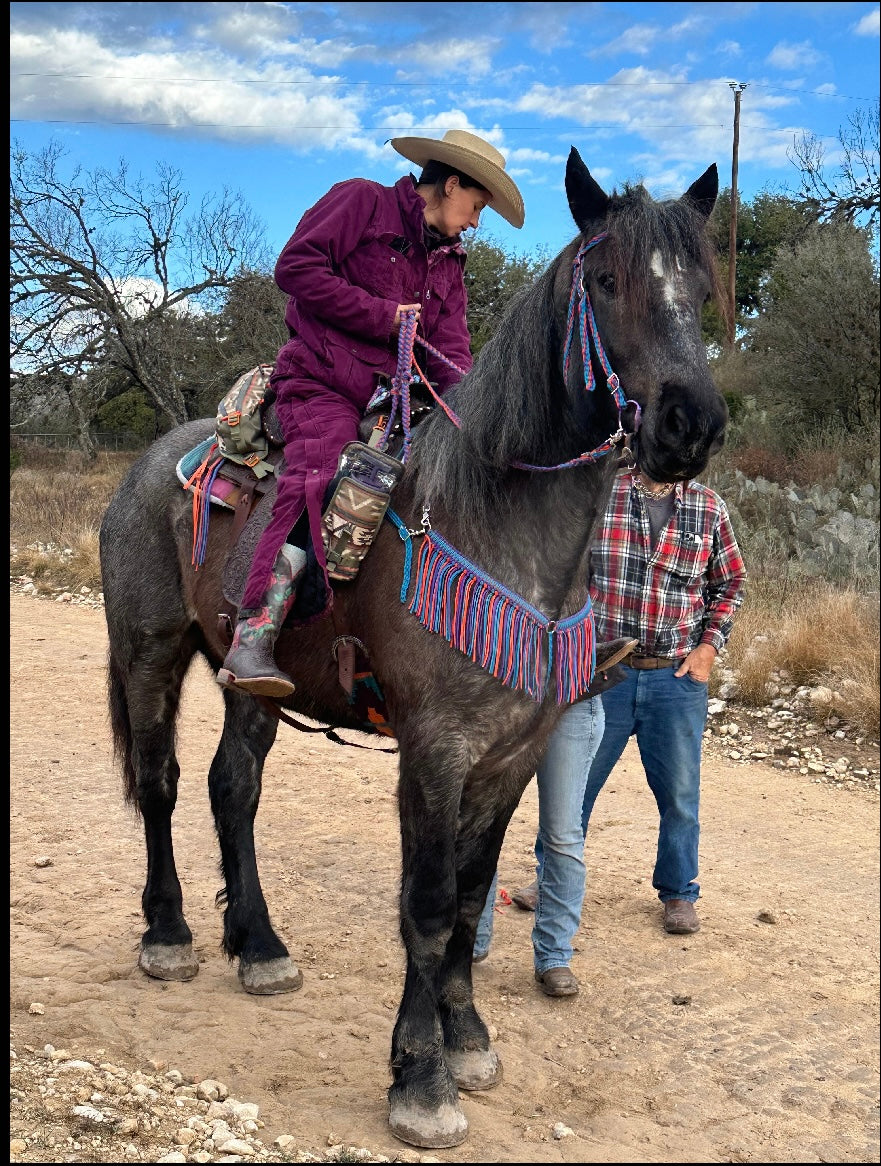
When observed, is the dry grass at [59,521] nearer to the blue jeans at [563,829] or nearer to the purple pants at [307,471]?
the blue jeans at [563,829]

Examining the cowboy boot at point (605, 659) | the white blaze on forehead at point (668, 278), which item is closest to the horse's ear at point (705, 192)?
the white blaze on forehead at point (668, 278)

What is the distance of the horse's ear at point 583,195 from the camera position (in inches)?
121

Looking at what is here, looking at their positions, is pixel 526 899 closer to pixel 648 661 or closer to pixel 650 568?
pixel 648 661

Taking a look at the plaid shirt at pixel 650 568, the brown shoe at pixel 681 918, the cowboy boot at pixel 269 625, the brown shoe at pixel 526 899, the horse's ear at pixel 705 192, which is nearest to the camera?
the horse's ear at pixel 705 192

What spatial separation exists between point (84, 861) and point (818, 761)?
489 cm

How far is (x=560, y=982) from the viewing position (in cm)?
431

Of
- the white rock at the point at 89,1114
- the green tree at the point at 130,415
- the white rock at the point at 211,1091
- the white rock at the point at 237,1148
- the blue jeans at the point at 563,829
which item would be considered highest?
the green tree at the point at 130,415

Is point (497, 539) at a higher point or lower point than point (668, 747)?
higher

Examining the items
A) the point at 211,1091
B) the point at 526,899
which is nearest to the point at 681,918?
the point at 526,899

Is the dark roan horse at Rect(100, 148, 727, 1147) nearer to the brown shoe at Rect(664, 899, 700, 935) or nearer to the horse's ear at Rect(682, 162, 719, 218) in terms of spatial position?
the horse's ear at Rect(682, 162, 719, 218)

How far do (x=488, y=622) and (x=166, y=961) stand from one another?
7.41 feet

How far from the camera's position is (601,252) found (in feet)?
9.86

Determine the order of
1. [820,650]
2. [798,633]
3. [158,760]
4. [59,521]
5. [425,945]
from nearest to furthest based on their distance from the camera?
[425,945], [158,760], [820,650], [798,633], [59,521]

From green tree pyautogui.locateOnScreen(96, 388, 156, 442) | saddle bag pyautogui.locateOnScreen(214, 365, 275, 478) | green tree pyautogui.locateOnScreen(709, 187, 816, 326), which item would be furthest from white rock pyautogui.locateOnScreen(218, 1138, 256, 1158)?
green tree pyautogui.locateOnScreen(96, 388, 156, 442)
